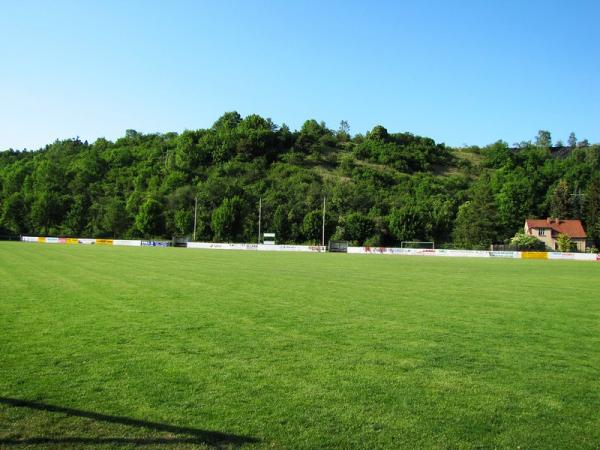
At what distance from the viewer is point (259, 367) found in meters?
7.55

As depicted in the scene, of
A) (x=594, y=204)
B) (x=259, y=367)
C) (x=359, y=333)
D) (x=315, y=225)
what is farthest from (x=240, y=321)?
(x=594, y=204)

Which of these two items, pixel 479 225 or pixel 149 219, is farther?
pixel 149 219

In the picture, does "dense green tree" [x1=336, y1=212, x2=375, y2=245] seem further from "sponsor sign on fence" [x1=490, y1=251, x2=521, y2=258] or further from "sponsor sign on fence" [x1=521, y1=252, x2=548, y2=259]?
"sponsor sign on fence" [x1=521, y1=252, x2=548, y2=259]

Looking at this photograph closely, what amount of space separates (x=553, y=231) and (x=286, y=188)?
5878 cm

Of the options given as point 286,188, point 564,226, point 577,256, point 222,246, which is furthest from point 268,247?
point 564,226

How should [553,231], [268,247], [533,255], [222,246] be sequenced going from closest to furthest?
[533,255]
[268,247]
[222,246]
[553,231]

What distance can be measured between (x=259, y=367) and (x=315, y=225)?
88043 millimetres

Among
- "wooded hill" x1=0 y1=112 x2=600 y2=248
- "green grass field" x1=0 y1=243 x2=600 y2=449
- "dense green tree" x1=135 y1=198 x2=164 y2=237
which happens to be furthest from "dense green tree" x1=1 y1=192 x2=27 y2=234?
"green grass field" x1=0 y1=243 x2=600 y2=449

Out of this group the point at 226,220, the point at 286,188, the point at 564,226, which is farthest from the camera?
the point at 286,188

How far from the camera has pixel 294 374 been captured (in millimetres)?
7227

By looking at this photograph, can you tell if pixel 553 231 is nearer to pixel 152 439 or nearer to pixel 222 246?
pixel 222 246

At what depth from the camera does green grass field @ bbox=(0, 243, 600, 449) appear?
17.2ft

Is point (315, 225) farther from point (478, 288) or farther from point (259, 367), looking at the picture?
point (259, 367)

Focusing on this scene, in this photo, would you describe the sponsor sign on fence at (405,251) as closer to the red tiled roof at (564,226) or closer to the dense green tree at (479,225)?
the dense green tree at (479,225)
